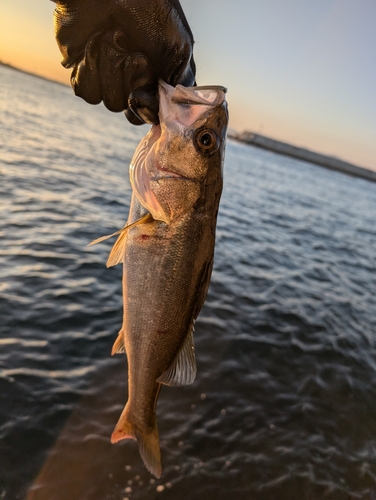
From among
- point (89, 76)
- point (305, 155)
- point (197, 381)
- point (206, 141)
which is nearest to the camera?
point (206, 141)

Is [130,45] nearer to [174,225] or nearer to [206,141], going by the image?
[206,141]

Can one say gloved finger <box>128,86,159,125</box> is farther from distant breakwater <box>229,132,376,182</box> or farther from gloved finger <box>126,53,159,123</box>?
distant breakwater <box>229,132,376,182</box>

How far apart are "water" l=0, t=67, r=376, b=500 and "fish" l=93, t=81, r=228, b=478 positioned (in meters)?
2.31

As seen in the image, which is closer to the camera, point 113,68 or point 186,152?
point 186,152

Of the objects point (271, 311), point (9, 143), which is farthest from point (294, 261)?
point (9, 143)

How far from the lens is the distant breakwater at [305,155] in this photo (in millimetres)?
139875

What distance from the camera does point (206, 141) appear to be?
→ 8.30 ft

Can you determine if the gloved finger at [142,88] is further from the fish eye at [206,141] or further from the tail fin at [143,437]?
the tail fin at [143,437]

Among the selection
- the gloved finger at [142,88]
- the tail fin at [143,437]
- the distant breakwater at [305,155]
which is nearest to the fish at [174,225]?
the gloved finger at [142,88]

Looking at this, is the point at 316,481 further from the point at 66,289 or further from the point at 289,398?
the point at 66,289

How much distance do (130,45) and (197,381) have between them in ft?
15.5

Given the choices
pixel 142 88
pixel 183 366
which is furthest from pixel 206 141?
pixel 183 366

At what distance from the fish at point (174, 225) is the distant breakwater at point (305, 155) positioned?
145795 millimetres

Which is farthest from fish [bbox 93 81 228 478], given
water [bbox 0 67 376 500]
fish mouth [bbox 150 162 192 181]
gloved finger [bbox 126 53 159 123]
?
water [bbox 0 67 376 500]
